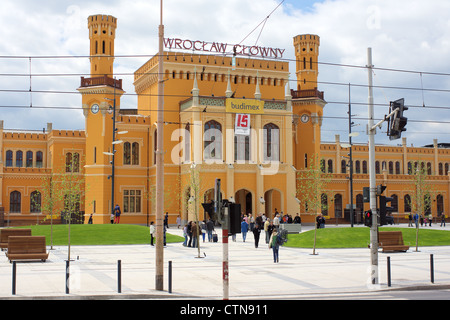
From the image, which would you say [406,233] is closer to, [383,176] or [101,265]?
[101,265]

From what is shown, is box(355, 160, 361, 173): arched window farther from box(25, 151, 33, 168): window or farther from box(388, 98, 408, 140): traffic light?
box(388, 98, 408, 140): traffic light

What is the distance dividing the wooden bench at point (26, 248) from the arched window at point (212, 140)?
1086 inches

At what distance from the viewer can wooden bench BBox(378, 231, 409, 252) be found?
26734 mm

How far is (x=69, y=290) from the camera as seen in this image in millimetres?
15250

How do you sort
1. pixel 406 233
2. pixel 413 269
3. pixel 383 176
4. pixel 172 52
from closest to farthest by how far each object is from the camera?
pixel 413 269 → pixel 406 233 → pixel 172 52 → pixel 383 176

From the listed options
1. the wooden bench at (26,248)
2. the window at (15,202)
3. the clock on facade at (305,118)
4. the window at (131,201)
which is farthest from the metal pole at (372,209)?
the window at (15,202)

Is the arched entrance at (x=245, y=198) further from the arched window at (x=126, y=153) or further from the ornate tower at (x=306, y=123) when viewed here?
the arched window at (x=126, y=153)

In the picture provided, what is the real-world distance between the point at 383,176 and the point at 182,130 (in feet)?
94.4

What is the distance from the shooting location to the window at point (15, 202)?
59.4m

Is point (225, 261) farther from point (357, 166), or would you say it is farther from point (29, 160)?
point (357, 166)

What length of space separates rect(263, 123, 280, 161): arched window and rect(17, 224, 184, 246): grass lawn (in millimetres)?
19149

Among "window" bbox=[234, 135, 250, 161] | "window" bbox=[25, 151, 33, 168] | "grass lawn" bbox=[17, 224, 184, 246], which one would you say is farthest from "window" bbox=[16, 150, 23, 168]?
"grass lawn" bbox=[17, 224, 184, 246]
